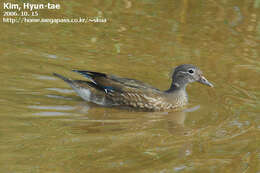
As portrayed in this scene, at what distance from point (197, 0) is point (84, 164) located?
9040 mm

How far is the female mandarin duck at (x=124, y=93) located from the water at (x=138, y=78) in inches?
7.7

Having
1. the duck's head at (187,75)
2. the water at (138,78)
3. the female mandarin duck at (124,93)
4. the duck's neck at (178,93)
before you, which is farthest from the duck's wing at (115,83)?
the duck's head at (187,75)

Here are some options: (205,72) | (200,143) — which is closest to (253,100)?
(205,72)

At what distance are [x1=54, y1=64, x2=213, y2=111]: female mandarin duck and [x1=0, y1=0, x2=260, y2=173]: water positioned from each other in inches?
7.7

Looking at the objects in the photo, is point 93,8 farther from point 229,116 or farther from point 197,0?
point 229,116

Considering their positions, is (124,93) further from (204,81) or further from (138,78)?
(204,81)

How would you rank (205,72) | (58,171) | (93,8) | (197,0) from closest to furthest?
(58,171), (205,72), (93,8), (197,0)

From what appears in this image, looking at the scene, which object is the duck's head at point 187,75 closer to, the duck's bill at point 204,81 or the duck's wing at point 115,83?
the duck's bill at point 204,81

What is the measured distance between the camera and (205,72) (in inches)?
432

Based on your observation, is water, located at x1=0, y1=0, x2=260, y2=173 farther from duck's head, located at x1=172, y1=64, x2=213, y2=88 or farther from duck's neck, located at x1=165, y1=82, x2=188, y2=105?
duck's head, located at x1=172, y1=64, x2=213, y2=88

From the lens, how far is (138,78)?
34.6 feet

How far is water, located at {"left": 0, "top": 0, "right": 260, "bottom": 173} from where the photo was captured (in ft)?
22.2

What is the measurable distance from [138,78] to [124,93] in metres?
1.21

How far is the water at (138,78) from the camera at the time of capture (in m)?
6.76
